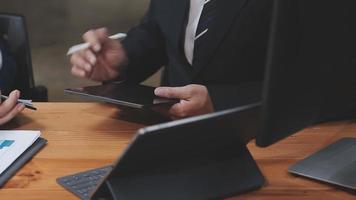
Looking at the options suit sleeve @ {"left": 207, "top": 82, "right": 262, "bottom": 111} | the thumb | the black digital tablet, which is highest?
the thumb

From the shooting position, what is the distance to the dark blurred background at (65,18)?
8.82 feet

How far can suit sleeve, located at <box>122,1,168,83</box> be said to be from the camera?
1582mm

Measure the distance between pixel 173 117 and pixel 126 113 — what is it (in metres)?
0.18

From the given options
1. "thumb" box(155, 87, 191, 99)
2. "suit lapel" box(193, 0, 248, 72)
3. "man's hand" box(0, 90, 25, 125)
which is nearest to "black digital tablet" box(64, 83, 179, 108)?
"thumb" box(155, 87, 191, 99)

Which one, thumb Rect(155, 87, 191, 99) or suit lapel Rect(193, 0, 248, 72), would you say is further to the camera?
suit lapel Rect(193, 0, 248, 72)

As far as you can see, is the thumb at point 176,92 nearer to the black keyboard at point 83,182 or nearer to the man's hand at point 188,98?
the man's hand at point 188,98

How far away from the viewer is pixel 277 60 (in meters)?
0.69

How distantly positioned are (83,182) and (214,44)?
66 centimetres

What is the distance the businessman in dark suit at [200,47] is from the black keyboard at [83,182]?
40 centimetres

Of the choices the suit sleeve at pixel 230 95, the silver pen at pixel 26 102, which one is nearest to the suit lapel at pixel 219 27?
the suit sleeve at pixel 230 95

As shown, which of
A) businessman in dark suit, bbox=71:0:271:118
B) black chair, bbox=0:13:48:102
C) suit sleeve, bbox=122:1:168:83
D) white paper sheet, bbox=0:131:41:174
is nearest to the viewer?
white paper sheet, bbox=0:131:41:174

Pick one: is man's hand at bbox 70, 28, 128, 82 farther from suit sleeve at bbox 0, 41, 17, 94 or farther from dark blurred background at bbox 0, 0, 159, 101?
dark blurred background at bbox 0, 0, 159, 101

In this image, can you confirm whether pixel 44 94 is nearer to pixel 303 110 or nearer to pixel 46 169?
pixel 46 169

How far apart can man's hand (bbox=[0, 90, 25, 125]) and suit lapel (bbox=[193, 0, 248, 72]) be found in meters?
0.52
